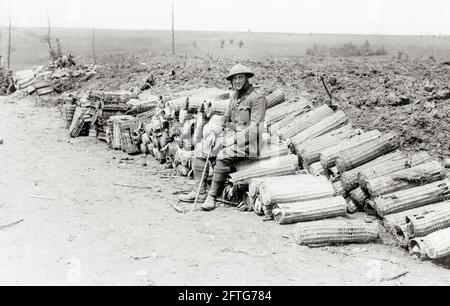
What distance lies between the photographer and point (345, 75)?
40.7ft

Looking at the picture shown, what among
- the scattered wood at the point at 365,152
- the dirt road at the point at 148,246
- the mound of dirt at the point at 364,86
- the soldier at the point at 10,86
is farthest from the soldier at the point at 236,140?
the soldier at the point at 10,86

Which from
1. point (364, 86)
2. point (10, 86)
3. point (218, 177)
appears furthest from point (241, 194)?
point (10, 86)

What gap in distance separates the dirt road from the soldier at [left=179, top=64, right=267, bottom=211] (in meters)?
0.40

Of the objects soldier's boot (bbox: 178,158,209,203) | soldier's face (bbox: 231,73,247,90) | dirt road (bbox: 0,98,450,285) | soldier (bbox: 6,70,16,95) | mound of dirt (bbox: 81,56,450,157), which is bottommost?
dirt road (bbox: 0,98,450,285)

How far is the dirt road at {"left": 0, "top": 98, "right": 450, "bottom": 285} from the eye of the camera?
4809 millimetres

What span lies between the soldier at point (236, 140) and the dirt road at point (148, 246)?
401 mm

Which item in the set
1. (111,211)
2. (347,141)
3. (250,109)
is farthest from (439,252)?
(111,211)

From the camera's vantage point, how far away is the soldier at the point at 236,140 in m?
7.06

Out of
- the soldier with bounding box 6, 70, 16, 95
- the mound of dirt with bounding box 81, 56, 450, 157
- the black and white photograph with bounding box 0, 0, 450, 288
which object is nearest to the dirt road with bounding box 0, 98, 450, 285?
the black and white photograph with bounding box 0, 0, 450, 288

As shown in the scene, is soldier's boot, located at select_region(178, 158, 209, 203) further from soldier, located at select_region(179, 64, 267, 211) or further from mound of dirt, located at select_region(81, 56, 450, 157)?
mound of dirt, located at select_region(81, 56, 450, 157)

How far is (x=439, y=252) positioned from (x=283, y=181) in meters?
2.22

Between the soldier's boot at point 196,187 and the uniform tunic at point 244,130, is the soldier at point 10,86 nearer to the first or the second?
the soldier's boot at point 196,187

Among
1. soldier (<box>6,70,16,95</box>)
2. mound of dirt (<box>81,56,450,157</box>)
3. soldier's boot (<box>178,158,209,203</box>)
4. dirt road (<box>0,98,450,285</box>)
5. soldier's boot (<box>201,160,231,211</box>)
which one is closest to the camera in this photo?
dirt road (<box>0,98,450,285</box>)

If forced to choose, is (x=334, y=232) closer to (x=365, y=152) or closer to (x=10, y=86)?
(x=365, y=152)
